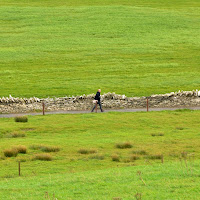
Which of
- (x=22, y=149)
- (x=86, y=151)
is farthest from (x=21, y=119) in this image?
(x=86, y=151)

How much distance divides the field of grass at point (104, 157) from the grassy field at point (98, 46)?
1275cm

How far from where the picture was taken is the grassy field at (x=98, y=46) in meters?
54.4

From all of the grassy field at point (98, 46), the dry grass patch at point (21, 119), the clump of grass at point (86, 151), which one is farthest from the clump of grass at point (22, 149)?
the grassy field at point (98, 46)

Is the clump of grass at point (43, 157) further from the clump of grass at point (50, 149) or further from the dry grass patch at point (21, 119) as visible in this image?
the dry grass patch at point (21, 119)

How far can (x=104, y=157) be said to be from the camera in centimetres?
2598

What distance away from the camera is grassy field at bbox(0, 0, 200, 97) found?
178 feet

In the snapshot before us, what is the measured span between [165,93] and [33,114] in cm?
1396

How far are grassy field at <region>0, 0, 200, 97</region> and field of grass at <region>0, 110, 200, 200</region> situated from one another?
41.8 ft

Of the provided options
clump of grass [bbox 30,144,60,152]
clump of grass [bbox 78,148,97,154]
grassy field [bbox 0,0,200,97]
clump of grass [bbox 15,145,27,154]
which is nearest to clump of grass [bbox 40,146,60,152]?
clump of grass [bbox 30,144,60,152]

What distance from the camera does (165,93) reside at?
4991cm

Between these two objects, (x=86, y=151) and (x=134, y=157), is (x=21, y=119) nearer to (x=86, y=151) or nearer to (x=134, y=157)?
(x=86, y=151)

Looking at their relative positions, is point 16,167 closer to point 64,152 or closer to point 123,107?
point 64,152

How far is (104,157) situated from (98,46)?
45099 mm

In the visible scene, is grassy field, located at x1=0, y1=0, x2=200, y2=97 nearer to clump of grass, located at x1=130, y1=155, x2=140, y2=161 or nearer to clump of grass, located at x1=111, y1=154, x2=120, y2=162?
clump of grass, located at x1=130, y1=155, x2=140, y2=161
